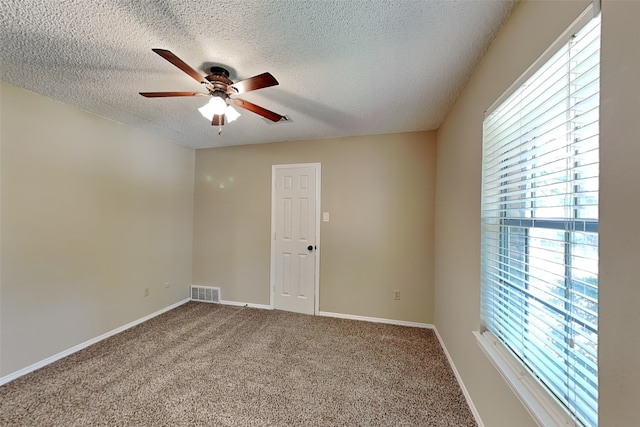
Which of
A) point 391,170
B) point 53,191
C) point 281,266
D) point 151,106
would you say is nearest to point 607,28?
point 391,170

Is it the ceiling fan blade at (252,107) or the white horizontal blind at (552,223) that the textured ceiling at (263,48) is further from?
the white horizontal blind at (552,223)

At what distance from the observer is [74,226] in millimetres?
2359

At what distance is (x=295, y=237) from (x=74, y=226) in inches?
90.7

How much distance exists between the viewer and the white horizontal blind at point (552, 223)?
79cm

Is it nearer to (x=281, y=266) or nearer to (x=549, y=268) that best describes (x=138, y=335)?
(x=281, y=266)

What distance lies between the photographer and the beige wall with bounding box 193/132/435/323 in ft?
9.80

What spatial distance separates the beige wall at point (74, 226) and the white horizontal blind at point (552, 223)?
3531 mm

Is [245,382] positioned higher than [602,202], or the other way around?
[602,202]

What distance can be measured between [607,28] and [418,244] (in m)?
2.49

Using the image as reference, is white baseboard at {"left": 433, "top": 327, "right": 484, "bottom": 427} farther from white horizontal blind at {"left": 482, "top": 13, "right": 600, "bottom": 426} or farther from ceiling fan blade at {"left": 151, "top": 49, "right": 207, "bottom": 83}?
ceiling fan blade at {"left": 151, "top": 49, "right": 207, "bottom": 83}

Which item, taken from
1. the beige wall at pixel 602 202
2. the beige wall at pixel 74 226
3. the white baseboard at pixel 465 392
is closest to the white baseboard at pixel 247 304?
the beige wall at pixel 74 226

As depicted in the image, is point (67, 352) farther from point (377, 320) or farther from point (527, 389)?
point (527, 389)

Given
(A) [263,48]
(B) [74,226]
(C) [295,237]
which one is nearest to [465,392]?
(C) [295,237]

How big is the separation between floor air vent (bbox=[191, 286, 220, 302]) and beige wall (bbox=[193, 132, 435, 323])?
0.11m
